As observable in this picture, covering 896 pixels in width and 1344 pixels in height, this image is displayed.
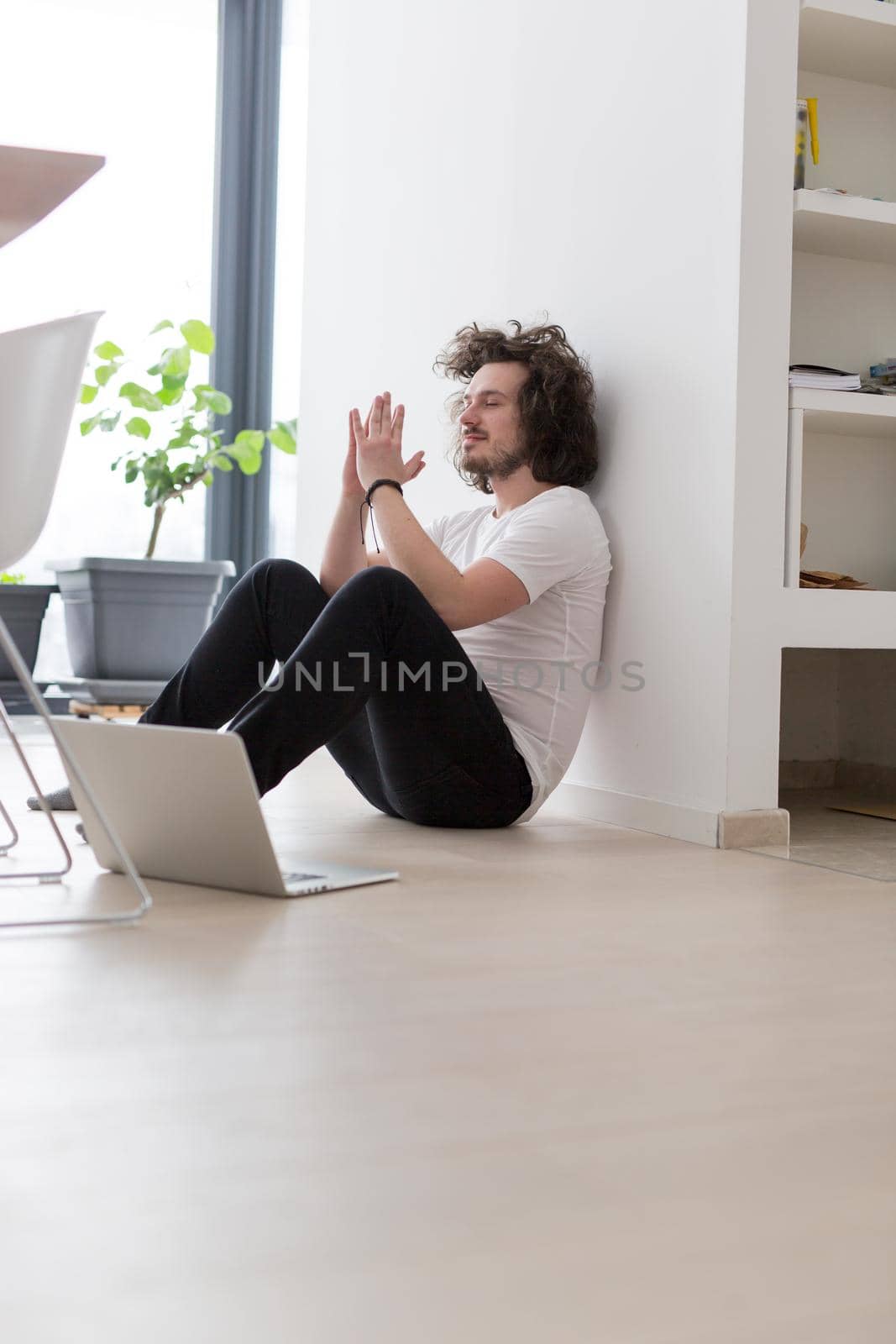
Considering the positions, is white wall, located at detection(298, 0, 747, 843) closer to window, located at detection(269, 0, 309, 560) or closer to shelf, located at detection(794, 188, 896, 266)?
shelf, located at detection(794, 188, 896, 266)

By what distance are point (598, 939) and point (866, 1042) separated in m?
0.44

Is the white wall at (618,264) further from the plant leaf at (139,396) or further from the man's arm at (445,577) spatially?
the plant leaf at (139,396)

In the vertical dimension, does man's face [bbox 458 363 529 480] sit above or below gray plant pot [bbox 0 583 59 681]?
above

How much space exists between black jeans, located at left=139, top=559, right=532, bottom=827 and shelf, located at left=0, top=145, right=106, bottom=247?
695mm

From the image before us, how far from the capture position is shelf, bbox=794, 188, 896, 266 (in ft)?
8.05

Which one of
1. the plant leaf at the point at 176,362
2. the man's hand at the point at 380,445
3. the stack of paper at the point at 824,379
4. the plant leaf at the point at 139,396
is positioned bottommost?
the man's hand at the point at 380,445

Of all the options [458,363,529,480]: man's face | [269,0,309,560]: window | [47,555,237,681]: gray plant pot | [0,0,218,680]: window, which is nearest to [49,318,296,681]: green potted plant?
[47,555,237,681]: gray plant pot

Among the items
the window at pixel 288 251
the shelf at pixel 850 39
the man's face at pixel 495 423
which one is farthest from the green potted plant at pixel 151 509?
the shelf at pixel 850 39

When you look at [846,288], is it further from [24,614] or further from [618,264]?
[24,614]

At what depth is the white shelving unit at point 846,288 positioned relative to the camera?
245cm

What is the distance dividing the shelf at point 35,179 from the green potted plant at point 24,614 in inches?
125

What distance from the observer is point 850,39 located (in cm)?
262

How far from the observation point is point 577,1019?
130 cm

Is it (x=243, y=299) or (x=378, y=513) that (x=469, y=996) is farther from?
(x=243, y=299)
